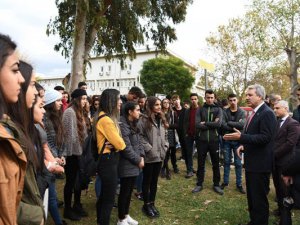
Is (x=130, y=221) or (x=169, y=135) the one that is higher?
(x=169, y=135)

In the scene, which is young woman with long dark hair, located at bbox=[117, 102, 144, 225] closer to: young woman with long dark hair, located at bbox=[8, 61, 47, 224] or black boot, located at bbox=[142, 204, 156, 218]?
black boot, located at bbox=[142, 204, 156, 218]

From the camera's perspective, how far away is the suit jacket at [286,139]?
490 centimetres

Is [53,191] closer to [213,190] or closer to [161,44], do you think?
[213,190]

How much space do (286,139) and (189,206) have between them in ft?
7.72

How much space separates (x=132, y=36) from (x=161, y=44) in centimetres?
171

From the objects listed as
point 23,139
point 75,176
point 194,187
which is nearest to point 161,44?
point 194,187

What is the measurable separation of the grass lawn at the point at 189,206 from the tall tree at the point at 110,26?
6.20 meters

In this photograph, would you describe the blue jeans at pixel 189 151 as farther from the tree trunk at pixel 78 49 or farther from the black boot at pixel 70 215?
the tree trunk at pixel 78 49

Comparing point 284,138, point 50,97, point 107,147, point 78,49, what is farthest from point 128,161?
point 78,49

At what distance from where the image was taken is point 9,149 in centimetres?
150

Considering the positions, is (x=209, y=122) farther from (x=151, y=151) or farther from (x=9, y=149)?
(x=9, y=149)

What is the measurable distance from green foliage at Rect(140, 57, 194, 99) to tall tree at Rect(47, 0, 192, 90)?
111ft

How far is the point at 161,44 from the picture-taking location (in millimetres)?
13102

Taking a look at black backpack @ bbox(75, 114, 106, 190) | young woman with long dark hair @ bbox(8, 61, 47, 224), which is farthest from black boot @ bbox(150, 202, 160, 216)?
young woman with long dark hair @ bbox(8, 61, 47, 224)
